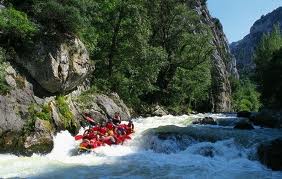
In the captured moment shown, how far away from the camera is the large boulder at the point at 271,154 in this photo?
55.2ft

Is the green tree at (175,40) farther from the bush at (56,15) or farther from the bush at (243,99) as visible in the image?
the bush at (243,99)

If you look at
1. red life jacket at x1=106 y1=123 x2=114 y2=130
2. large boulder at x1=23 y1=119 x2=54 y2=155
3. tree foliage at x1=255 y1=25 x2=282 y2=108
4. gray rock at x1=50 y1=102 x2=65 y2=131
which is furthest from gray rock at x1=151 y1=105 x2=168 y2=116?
large boulder at x1=23 y1=119 x2=54 y2=155

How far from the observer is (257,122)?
1260 inches

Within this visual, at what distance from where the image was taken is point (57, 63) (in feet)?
71.1

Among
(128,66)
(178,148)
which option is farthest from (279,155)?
(128,66)

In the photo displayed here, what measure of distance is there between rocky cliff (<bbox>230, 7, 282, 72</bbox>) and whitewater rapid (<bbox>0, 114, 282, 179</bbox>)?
15160 centimetres

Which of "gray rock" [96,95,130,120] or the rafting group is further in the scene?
"gray rock" [96,95,130,120]

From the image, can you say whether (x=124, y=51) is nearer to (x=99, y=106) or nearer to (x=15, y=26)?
(x=99, y=106)

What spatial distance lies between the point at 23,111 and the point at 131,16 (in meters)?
15.9

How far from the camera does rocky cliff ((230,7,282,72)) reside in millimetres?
172750

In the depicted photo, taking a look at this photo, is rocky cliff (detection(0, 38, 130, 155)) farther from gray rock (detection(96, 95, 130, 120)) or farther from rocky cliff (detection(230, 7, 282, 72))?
rocky cliff (detection(230, 7, 282, 72))

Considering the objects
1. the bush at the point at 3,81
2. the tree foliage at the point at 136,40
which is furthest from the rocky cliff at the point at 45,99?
the tree foliage at the point at 136,40

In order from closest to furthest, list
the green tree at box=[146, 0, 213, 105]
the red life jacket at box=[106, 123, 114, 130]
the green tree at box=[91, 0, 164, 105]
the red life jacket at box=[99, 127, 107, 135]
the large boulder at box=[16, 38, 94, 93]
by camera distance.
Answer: the large boulder at box=[16, 38, 94, 93] < the red life jacket at box=[99, 127, 107, 135] < the red life jacket at box=[106, 123, 114, 130] < the green tree at box=[91, 0, 164, 105] < the green tree at box=[146, 0, 213, 105]

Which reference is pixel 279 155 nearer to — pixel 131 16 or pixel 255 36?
pixel 131 16
